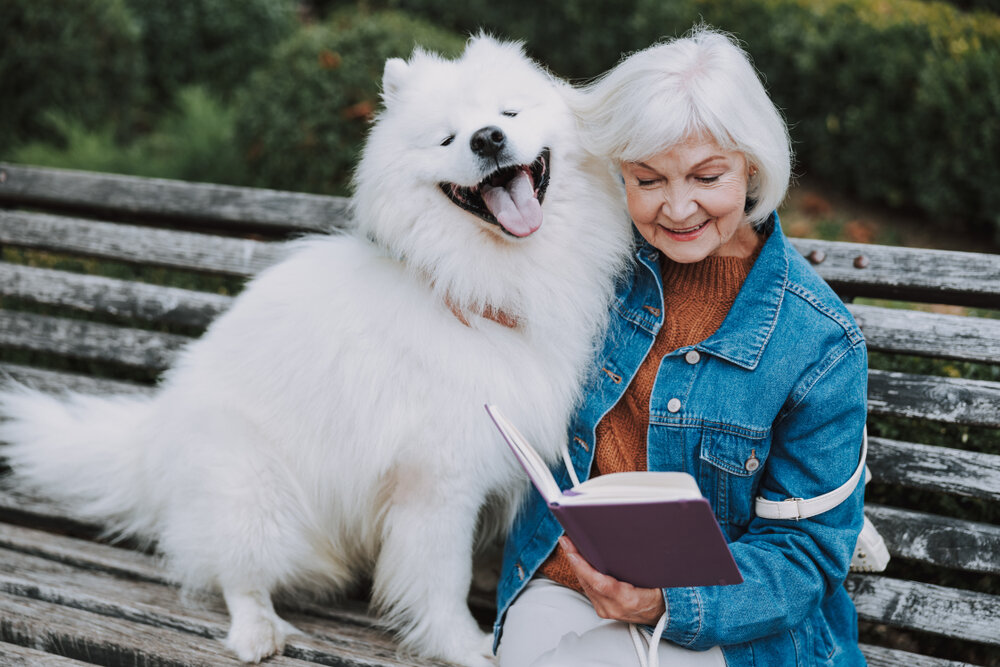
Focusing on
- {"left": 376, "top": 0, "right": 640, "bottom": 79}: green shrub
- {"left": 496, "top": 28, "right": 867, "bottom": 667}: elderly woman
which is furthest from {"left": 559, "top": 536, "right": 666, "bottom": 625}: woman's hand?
{"left": 376, "top": 0, "right": 640, "bottom": 79}: green shrub

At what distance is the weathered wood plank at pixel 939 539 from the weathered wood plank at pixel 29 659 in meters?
2.23

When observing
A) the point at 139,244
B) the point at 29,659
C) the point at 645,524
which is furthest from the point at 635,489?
the point at 139,244

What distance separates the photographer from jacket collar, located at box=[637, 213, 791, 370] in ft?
6.16

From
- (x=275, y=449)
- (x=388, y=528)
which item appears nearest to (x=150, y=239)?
(x=275, y=449)

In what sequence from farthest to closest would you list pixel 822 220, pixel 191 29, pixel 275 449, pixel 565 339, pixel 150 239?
pixel 191 29, pixel 822 220, pixel 150 239, pixel 275 449, pixel 565 339

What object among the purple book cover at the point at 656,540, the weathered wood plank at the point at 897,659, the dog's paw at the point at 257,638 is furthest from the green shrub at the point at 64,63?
the weathered wood plank at the point at 897,659

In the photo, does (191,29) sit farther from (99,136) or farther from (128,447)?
(128,447)

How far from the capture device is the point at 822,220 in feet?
→ 18.4

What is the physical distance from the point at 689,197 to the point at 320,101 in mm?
2966

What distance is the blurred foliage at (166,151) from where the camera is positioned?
5.20 m

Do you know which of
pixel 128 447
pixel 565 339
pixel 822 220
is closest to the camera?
pixel 565 339

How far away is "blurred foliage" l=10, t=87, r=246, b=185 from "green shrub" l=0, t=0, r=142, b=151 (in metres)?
0.14

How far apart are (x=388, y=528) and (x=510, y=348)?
619 mm

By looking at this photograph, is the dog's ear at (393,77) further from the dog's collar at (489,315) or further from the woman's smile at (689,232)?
the woman's smile at (689,232)
